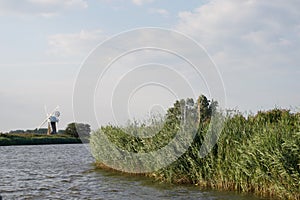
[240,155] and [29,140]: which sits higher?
[29,140]

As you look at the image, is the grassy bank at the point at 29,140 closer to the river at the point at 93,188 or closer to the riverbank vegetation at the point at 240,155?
the river at the point at 93,188

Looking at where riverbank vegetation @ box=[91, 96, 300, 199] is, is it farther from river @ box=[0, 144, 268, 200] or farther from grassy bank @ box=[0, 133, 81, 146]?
grassy bank @ box=[0, 133, 81, 146]

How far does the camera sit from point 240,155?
1413 centimetres

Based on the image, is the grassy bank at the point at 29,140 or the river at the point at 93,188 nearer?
the river at the point at 93,188

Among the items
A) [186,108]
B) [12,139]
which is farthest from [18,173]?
[12,139]

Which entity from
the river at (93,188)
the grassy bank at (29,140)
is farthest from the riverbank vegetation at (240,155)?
the grassy bank at (29,140)

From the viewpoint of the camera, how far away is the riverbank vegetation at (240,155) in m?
12.0

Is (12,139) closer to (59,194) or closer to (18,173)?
(18,173)

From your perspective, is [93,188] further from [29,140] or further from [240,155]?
[29,140]

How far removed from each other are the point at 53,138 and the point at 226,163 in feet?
191

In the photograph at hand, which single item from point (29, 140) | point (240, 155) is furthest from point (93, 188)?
point (29, 140)

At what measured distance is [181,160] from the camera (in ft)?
55.3

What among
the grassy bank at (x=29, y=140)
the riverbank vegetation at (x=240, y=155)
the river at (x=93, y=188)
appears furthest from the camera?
the grassy bank at (x=29, y=140)

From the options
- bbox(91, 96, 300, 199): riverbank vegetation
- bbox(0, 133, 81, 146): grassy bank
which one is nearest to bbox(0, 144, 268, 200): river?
bbox(91, 96, 300, 199): riverbank vegetation
